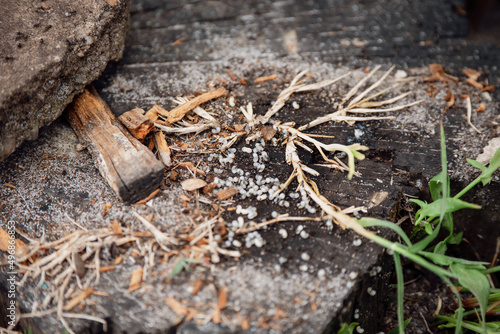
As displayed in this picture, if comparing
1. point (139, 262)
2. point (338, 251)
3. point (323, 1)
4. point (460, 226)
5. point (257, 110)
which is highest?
point (323, 1)

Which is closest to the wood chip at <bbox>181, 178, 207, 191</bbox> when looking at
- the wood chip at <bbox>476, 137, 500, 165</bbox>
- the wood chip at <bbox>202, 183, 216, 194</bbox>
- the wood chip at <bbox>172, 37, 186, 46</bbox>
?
the wood chip at <bbox>202, 183, 216, 194</bbox>

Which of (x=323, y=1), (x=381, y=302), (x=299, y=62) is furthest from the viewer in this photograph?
(x=323, y=1)

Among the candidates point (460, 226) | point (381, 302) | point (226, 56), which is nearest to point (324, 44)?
point (226, 56)

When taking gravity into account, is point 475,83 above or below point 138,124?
below

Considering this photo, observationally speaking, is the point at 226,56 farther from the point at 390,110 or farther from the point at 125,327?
the point at 125,327

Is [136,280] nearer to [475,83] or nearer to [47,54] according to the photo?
[47,54]

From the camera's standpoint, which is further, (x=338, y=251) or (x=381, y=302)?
(x=381, y=302)

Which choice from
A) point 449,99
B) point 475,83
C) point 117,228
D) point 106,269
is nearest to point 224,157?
point 117,228
